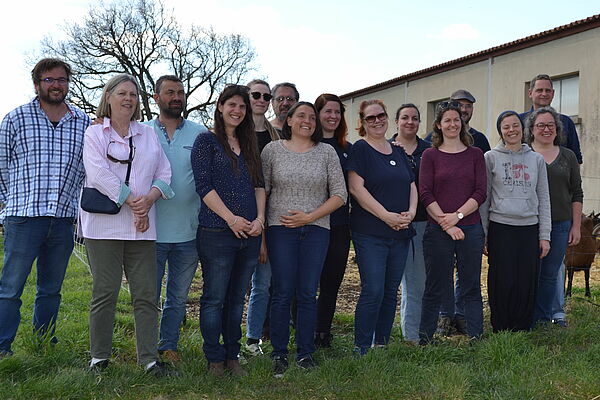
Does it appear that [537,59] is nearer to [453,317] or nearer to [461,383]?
[453,317]

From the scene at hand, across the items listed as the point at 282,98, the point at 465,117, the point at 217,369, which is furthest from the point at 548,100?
the point at 217,369

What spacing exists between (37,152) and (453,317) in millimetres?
3977

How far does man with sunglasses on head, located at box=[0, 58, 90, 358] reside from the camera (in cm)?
434

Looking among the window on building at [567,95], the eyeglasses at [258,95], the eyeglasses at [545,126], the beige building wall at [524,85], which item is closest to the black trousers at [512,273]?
the eyeglasses at [545,126]

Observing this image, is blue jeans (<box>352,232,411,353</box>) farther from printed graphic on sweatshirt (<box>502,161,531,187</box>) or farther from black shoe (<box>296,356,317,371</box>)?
printed graphic on sweatshirt (<box>502,161,531,187</box>)

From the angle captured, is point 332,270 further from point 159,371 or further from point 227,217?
point 159,371

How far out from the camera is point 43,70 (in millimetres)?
4500

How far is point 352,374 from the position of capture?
14.3 feet

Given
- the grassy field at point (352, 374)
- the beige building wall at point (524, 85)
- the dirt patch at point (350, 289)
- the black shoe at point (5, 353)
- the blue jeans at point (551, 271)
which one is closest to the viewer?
the grassy field at point (352, 374)

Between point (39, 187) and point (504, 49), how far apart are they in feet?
65.6

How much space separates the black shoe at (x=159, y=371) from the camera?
14.0ft

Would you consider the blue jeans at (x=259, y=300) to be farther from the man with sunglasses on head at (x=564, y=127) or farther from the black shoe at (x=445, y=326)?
the man with sunglasses on head at (x=564, y=127)

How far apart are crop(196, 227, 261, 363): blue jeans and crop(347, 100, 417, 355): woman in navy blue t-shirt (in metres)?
0.89

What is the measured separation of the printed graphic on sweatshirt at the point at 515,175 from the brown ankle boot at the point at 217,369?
2795mm
